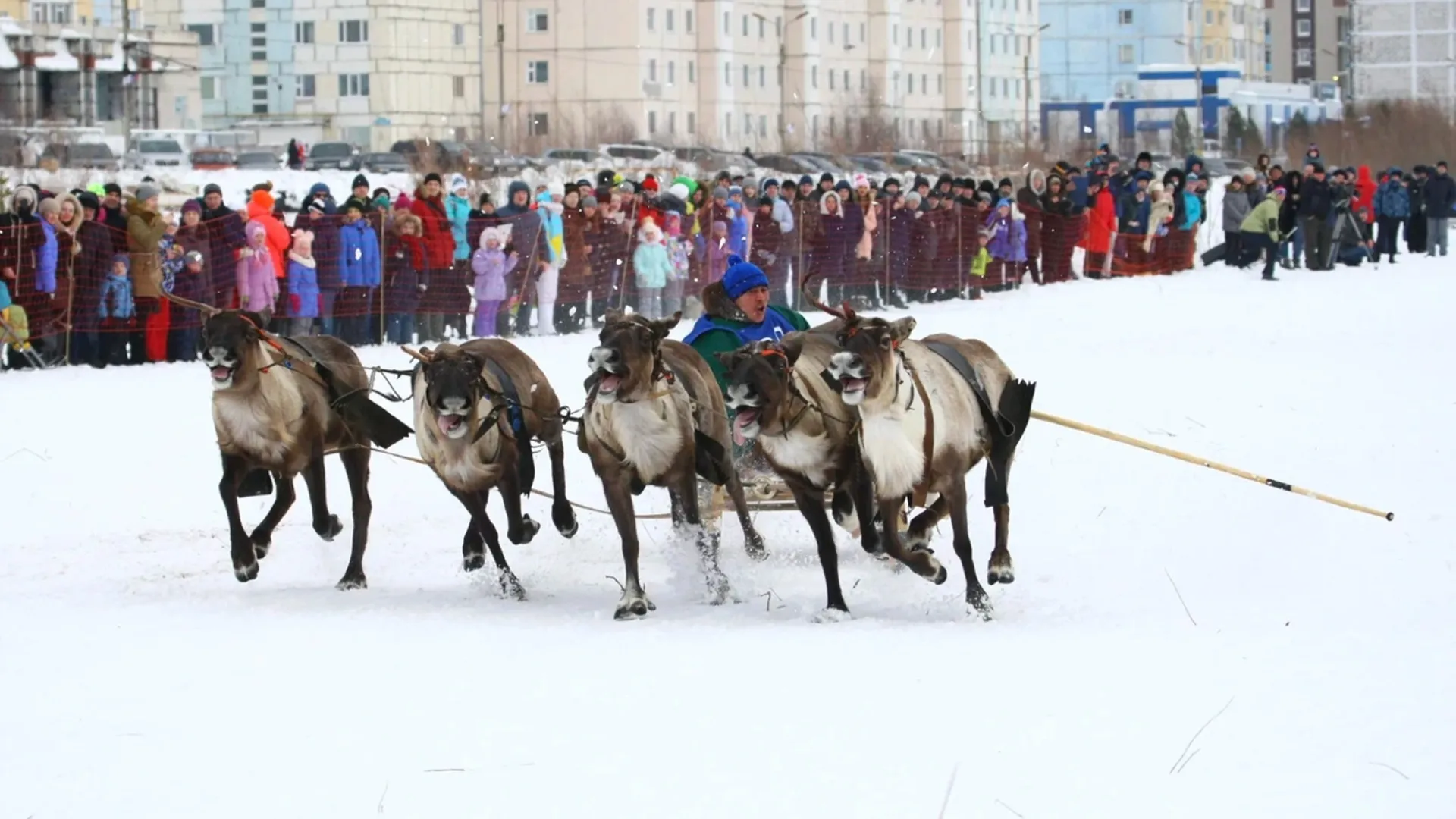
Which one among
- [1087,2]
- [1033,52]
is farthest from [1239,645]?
[1087,2]

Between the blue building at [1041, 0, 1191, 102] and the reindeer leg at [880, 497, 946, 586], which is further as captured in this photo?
the blue building at [1041, 0, 1191, 102]

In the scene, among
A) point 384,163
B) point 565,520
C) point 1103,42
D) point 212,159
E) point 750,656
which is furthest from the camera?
point 1103,42

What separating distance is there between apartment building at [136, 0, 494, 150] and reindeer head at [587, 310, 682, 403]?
7508 centimetres

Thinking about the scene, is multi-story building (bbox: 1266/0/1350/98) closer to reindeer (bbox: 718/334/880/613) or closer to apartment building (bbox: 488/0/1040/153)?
apartment building (bbox: 488/0/1040/153)

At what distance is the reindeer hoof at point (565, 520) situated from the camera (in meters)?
10.2

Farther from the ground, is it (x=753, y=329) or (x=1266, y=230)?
(x=1266, y=230)

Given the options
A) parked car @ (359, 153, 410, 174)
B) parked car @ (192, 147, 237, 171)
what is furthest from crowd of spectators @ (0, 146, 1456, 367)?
parked car @ (192, 147, 237, 171)

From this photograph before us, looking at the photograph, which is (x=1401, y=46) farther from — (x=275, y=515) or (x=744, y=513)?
(x=275, y=515)

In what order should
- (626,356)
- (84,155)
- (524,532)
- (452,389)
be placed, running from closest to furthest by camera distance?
(626,356)
(452,389)
(524,532)
(84,155)

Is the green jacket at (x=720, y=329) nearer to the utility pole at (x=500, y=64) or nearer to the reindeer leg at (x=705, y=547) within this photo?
the reindeer leg at (x=705, y=547)

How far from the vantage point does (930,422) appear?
8492mm

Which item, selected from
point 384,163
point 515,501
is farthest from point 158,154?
point 515,501

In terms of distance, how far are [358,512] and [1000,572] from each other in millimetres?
2938

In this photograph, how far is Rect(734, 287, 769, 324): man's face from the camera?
995cm
